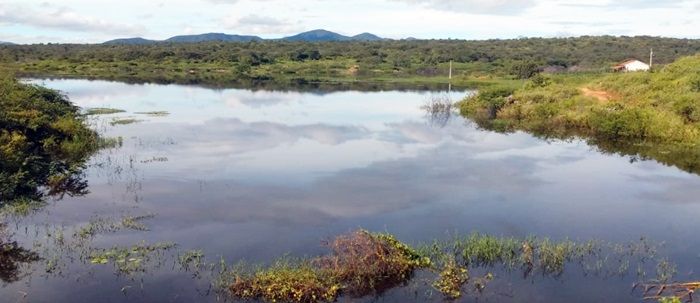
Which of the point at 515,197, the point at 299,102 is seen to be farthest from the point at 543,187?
the point at 299,102

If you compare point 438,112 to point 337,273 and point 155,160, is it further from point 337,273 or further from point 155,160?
point 337,273

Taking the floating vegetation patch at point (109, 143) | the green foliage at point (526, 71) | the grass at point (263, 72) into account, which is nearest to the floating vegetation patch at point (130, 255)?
the floating vegetation patch at point (109, 143)

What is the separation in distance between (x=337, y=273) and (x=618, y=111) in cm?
2469

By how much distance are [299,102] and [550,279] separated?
3536 cm

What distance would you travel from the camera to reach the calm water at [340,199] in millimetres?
12461

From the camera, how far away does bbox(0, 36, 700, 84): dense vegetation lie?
75.9 m

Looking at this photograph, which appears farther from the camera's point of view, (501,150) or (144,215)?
(501,150)

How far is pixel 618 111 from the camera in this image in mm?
32125

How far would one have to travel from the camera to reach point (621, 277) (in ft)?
42.6

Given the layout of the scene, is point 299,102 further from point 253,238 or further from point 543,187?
point 253,238

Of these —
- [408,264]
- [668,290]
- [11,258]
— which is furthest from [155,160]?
[668,290]

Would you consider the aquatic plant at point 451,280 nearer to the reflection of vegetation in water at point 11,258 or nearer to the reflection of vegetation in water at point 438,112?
the reflection of vegetation in water at point 11,258

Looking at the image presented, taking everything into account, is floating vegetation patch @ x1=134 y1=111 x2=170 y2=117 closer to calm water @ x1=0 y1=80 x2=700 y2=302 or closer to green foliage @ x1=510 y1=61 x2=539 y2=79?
calm water @ x1=0 y1=80 x2=700 y2=302

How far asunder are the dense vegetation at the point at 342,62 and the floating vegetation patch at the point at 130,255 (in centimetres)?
5514
